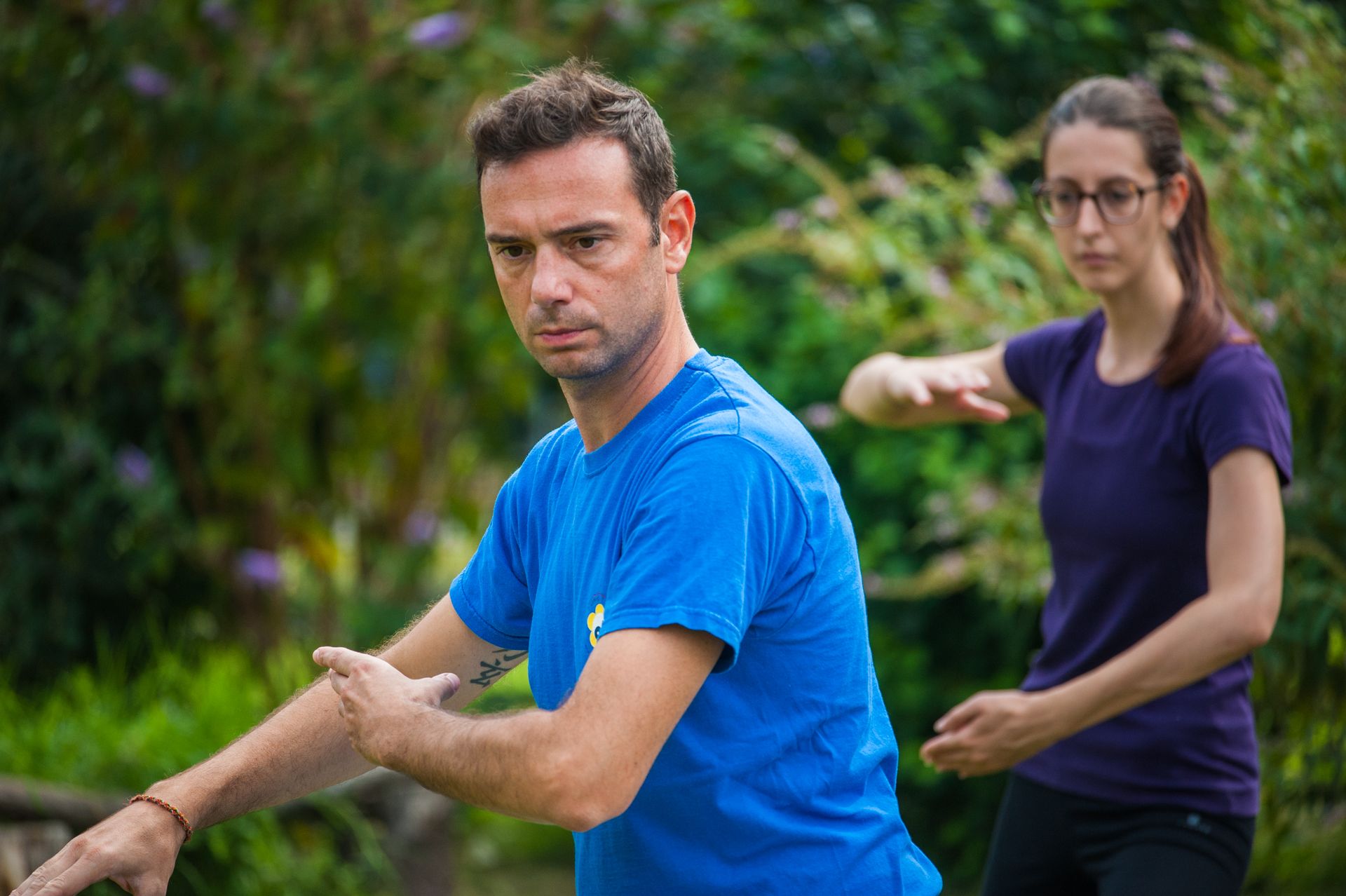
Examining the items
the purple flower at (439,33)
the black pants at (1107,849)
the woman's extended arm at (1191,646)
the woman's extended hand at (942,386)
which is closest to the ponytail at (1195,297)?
the woman's extended arm at (1191,646)

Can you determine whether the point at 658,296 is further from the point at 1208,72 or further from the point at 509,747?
the point at 1208,72

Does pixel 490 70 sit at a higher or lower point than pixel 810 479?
higher

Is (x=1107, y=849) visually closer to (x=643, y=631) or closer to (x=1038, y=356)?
(x=1038, y=356)

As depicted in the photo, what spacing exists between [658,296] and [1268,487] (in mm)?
1113

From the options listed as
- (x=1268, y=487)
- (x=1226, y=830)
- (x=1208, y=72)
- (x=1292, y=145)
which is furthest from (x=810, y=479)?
(x=1208, y=72)

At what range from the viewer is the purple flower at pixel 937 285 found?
4.25 meters

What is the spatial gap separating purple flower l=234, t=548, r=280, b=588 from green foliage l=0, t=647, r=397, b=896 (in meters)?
0.33

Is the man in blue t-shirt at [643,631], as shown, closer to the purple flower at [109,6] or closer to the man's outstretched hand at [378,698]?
the man's outstretched hand at [378,698]

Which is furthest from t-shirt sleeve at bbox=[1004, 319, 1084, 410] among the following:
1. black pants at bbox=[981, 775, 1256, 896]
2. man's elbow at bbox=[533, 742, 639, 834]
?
man's elbow at bbox=[533, 742, 639, 834]

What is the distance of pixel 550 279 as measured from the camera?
1.74 metres

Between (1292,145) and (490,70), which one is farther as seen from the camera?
(490,70)


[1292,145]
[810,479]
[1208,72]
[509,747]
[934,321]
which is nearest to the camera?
[509,747]

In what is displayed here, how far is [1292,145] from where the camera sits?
3146 millimetres

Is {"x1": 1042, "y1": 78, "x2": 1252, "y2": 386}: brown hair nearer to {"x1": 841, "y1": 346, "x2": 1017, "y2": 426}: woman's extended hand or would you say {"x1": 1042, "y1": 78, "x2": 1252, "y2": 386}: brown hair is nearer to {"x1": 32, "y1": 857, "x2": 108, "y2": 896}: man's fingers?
{"x1": 841, "y1": 346, "x2": 1017, "y2": 426}: woman's extended hand
